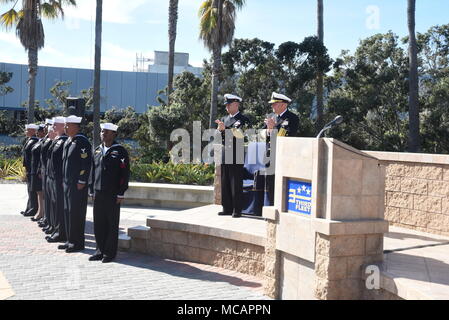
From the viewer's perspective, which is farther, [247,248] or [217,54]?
[217,54]

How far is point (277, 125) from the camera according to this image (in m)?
7.75

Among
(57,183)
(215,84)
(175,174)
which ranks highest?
(215,84)

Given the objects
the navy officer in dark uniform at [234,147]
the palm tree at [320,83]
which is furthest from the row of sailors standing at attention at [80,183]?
the palm tree at [320,83]

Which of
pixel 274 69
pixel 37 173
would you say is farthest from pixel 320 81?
pixel 37 173

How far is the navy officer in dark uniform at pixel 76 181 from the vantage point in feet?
28.2

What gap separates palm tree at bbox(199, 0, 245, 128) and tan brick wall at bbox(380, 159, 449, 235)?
14.2 metres

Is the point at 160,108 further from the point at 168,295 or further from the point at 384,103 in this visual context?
the point at 168,295

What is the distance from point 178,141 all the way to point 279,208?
54.4 feet

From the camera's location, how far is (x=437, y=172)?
752cm

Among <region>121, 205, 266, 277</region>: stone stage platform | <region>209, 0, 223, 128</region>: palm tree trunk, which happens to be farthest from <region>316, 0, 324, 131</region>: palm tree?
<region>121, 205, 266, 277</region>: stone stage platform

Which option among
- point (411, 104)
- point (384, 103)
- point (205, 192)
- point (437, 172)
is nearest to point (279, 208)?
point (437, 172)

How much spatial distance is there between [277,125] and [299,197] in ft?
7.01

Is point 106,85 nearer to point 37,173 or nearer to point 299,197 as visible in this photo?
point 37,173

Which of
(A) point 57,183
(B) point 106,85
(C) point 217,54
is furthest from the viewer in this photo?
(B) point 106,85
